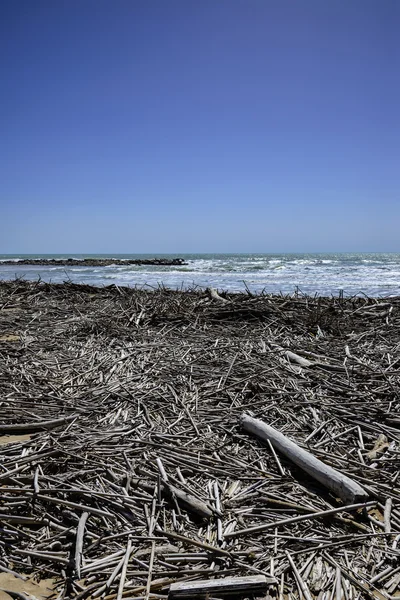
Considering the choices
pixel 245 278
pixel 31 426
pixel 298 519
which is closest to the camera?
pixel 298 519

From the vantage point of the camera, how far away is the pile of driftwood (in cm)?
196

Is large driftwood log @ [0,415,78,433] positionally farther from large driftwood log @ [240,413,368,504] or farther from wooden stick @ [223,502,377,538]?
wooden stick @ [223,502,377,538]

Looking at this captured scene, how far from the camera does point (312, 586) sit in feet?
6.30

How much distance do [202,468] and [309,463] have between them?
28.1 inches

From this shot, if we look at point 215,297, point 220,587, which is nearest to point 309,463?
point 220,587

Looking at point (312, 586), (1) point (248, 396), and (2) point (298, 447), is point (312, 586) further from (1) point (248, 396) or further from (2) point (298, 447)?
(1) point (248, 396)

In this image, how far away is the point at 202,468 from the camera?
8.92 feet

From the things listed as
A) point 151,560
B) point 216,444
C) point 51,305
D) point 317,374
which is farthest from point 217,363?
point 51,305

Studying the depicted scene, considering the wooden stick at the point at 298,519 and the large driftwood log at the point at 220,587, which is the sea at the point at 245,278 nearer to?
the wooden stick at the point at 298,519

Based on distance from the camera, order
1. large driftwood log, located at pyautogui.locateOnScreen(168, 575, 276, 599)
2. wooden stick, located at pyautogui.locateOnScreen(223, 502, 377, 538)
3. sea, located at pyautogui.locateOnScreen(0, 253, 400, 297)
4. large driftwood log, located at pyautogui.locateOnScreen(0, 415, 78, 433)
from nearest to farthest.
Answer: large driftwood log, located at pyautogui.locateOnScreen(168, 575, 276, 599) → wooden stick, located at pyautogui.locateOnScreen(223, 502, 377, 538) → large driftwood log, located at pyautogui.locateOnScreen(0, 415, 78, 433) → sea, located at pyautogui.locateOnScreen(0, 253, 400, 297)

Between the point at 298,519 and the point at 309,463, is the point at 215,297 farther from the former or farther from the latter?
the point at 298,519

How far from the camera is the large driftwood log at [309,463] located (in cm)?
240

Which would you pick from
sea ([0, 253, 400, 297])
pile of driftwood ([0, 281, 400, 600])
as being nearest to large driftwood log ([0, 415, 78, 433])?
pile of driftwood ([0, 281, 400, 600])

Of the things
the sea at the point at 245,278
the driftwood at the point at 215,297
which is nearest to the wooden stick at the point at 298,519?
the driftwood at the point at 215,297
